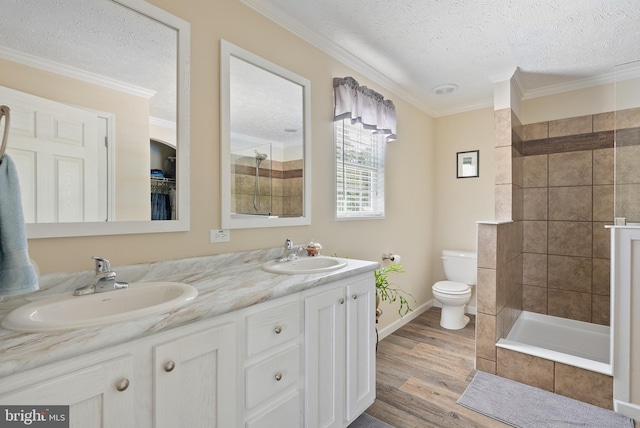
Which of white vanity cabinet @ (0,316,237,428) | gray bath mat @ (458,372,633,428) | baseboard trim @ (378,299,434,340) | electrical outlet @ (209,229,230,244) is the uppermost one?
electrical outlet @ (209,229,230,244)

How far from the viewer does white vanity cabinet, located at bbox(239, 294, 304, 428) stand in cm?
115

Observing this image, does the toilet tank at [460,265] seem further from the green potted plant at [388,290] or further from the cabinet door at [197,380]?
the cabinet door at [197,380]

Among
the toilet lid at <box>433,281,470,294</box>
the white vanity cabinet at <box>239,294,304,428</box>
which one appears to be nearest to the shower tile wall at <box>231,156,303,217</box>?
the white vanity cabinet at <box>239,294,304,428</box>

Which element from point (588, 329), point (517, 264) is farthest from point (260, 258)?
point (588, 329)

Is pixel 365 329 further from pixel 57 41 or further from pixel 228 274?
pixel 57 41

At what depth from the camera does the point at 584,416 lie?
1.86 metres

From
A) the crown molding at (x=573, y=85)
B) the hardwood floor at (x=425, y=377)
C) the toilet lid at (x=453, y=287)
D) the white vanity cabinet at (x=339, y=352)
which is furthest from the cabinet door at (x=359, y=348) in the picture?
the crown molding at (x=573, y=85)

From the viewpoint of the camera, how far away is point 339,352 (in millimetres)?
1553

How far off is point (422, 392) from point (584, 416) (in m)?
0.95

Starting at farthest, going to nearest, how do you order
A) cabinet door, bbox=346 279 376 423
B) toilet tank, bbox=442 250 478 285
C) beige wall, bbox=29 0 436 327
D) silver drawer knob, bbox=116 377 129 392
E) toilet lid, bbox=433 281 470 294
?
toilet tank, bbox=442 250 478 285
toilet lid, bbox=433 281 470 294
cabinet door, bbox=346 279 376 423
beige wall, bbox=29 0 436 327
silver drawer knob, bbox=116 377 129 392

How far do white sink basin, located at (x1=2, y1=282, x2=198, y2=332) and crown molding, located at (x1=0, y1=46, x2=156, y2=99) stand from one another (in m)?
0.85

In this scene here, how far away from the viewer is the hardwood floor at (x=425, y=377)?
1.83m

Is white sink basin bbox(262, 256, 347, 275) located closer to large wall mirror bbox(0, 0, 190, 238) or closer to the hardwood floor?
large wall mirror bbox(0, 0, 190, 238)

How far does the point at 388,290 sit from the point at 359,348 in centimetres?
145
